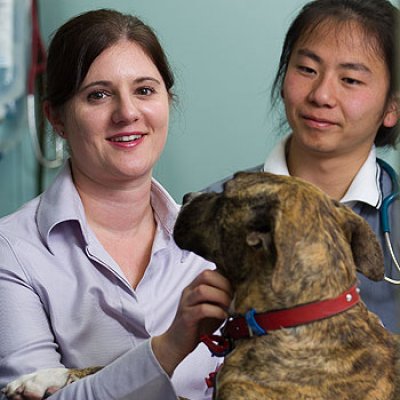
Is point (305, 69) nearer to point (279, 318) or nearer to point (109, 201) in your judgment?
point (109, 201)

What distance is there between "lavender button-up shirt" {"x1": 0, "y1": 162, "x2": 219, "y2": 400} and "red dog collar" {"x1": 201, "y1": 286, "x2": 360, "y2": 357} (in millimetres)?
313

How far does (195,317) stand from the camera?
1.20 m

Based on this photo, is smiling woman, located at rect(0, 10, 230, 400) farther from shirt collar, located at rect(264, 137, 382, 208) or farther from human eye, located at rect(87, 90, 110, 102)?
shirt collar, located at rect(264, 137, 382, 208)

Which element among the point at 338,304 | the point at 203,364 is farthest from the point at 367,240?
the point at 203,364

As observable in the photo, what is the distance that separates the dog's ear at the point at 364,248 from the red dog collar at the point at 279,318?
0.08 meters

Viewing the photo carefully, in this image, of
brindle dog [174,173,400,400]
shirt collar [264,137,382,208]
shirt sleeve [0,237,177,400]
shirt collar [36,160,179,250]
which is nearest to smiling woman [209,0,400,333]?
shirt collar [264,137,382,208]

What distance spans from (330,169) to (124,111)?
0.66m

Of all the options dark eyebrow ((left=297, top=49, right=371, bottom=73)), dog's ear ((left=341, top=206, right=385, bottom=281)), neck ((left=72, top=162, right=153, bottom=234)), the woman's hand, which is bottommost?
neck ((left=72, top=162, right=153, bottom=234))

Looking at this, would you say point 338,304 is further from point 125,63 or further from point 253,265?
point 125,63

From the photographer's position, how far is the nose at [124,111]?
5.46 ft

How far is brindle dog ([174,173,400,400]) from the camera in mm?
1133

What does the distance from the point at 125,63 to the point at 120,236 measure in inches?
14.6

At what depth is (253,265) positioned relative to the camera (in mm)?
1196

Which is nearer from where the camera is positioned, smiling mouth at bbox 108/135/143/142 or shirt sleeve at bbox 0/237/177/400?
shirt sleeve at bbox 0/237/177/400
